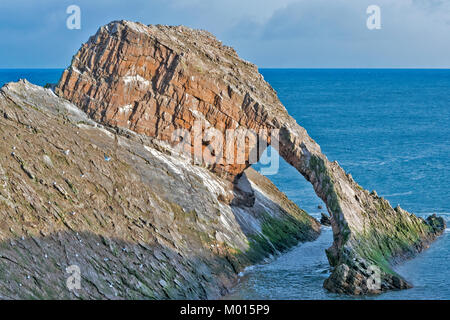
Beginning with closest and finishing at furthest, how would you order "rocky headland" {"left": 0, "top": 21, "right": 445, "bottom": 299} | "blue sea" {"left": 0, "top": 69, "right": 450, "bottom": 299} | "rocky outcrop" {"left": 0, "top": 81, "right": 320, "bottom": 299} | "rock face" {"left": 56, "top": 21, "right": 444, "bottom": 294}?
"rocky outcrop" {"left": 0, "top": 81, "right": 320, "bottom": 299}
"rocky headland" {"left": 0, "top": 21, "right": 445, "bottom": 299}
"blue sea" {"left": 0, "top": 69, "right": 450, "bottom": 299}
"rock face" {"left": 56, "top": 21, "right": 444, "bottom": 294}

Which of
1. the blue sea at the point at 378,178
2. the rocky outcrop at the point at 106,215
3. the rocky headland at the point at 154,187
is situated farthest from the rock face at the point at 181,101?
the blue sea at the point at 378,178

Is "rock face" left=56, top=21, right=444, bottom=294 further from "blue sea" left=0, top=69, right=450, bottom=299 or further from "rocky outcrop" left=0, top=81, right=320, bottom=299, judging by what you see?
"blue sea" left=0, top=69, right=450, bottom=299

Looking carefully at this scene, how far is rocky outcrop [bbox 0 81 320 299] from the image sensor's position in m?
37.7

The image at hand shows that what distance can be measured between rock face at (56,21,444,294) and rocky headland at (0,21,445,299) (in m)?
0.10

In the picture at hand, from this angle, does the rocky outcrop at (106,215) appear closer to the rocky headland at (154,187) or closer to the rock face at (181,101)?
the rocky headland at (154,187)

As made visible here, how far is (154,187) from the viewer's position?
47750 mm

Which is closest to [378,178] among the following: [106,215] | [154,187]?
[154,187]

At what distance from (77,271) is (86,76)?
61.4ft

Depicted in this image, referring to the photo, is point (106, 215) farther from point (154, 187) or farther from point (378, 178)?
point (378, 178)

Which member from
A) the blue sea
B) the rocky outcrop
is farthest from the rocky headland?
the blue sea

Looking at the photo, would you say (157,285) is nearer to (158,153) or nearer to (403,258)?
(158,153)

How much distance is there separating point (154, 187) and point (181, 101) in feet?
25.8

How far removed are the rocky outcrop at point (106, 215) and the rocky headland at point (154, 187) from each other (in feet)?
0.30
